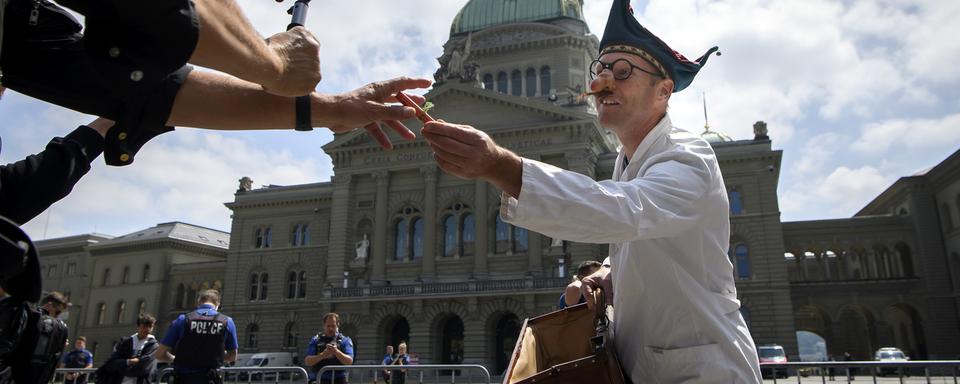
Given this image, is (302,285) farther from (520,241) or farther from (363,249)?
(520,241)

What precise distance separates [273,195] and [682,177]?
46115 mm

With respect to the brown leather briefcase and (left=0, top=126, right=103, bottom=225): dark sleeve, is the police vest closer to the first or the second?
(left=0, top=126, right=103, bottom=225): dark sleeve

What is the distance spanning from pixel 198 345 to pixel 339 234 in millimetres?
32492

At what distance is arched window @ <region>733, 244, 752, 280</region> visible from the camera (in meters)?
34.9

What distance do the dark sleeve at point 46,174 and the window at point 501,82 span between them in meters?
→ 45.9

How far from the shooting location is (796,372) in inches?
327

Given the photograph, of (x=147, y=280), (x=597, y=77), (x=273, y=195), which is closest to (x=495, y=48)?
(x=273, y=195)

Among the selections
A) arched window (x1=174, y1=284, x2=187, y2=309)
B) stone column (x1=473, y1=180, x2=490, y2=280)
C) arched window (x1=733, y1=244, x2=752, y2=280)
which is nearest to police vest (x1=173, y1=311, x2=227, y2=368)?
stone column (x1=473, y1=180, x2=490, y2=280)

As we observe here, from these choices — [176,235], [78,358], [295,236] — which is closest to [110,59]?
[78,358]

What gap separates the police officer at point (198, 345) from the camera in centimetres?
696

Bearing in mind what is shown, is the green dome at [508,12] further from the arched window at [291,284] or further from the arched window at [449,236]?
the arched window at [291,284]

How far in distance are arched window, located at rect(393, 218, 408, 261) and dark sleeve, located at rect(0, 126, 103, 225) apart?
3525cm

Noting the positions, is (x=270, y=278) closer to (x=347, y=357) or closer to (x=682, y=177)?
(x=347, y=357)

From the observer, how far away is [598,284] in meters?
2.37
